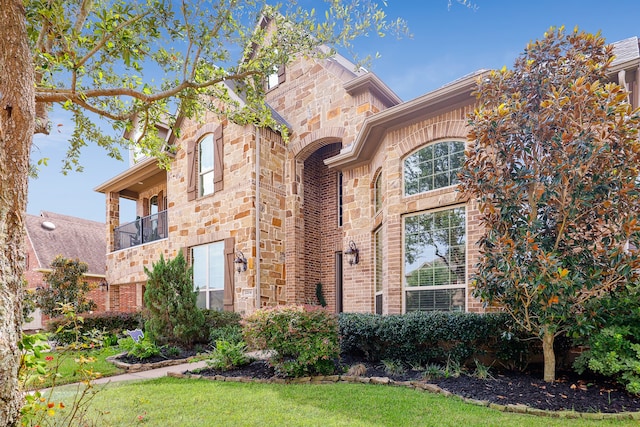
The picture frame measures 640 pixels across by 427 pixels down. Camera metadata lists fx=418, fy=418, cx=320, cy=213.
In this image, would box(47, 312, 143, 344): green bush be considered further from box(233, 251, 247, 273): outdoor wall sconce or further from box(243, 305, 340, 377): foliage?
box(243, 305, 340, 377): foliage

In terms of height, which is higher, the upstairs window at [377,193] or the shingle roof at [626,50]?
the shingle roof at [626,50]

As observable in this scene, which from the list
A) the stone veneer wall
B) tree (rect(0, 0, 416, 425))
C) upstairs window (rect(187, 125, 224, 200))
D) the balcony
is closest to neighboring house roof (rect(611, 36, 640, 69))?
the stone veneer wall

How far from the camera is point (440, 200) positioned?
25.0 feet

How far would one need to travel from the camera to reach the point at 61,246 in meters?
Result: 22.2

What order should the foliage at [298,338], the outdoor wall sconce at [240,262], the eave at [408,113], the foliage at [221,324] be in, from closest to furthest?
the foliage at [298,338] → the eave at [408,113] → the foliage at [221,324] → the outdoor wall sconce at [240,262]

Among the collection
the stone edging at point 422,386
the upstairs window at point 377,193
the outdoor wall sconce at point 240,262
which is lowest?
the stone edging at point 422,386

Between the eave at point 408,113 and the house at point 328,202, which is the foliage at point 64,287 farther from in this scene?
the eave at point 408,113

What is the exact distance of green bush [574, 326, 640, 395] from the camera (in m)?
4.98

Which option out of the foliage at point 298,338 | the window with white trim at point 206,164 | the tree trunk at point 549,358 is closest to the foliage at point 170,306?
the foliage at point 298,338

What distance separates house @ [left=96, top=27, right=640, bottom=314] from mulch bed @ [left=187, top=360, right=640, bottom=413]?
153 centimetres

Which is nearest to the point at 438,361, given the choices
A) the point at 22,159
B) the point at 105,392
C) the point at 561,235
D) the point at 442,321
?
the point at 442,321

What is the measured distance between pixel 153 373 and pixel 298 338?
3.04 m

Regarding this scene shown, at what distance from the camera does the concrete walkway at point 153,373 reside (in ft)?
23.3

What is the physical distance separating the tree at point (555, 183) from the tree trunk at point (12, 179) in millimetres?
5141
